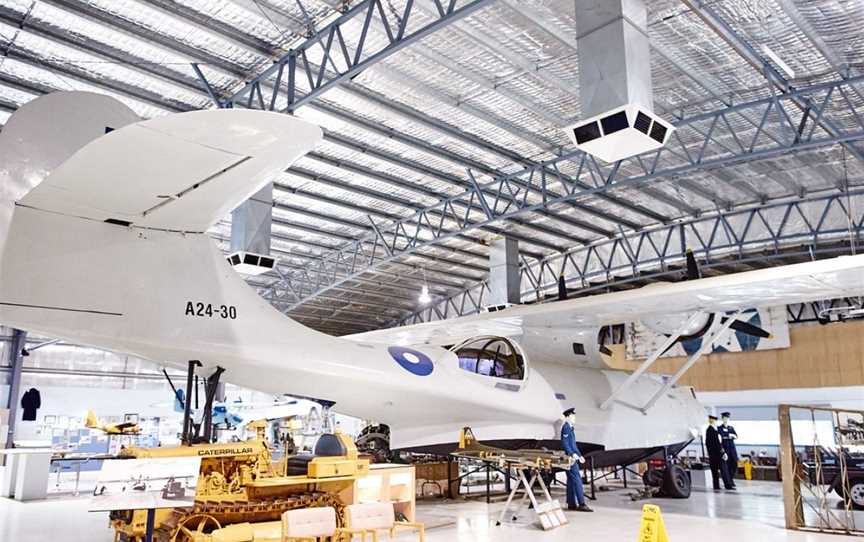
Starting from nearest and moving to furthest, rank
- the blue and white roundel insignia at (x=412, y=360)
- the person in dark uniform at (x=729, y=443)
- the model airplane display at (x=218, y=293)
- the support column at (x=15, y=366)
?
the model airplane display at (x=218, y=293), the blue and white roundel insignia at (x=412, y=360), the person in dark uniform at (x=729, y=443), the support column at (x=15, y=366)

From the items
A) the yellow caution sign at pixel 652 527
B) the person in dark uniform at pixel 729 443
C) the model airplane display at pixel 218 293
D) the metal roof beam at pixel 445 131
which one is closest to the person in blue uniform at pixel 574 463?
the model airplane display at pixel 218 293

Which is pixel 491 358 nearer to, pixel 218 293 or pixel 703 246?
pixel 218 293

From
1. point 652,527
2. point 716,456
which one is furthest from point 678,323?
point 716,456

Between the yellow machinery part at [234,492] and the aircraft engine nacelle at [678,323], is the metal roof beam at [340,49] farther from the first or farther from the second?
the yellow machinery part at [234,492]

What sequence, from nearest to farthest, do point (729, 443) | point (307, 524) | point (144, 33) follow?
point (307, 524)
point (144, 33)
point (729, 443)

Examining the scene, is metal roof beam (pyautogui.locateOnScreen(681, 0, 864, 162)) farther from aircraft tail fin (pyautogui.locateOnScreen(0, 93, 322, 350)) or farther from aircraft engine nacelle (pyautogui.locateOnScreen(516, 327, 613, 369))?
aircraft tail fin (pyautogui.locateOnScreen(0, 93, 322, 350))

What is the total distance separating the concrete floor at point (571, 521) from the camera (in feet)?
26.6

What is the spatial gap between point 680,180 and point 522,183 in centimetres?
490

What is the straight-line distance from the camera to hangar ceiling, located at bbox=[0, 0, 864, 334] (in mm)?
10141

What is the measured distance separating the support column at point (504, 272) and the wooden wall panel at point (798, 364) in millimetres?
4069

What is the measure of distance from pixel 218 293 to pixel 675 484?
390 inches

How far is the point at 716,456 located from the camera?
14320mm

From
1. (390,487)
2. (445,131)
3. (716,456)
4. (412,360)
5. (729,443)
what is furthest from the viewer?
(729,443)

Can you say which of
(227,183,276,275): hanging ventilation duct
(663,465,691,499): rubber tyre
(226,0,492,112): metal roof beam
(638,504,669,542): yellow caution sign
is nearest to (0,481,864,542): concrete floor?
(663,465,691,499): rubber tyre
